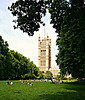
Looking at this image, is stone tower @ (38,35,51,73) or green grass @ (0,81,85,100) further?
stone tower @ (38,35,51,73)

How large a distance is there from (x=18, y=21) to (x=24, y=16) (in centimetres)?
46

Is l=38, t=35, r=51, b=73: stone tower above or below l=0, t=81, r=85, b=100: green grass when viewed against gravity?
above

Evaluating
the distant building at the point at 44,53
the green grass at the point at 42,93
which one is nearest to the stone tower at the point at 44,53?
the distant building at the point at 44,53

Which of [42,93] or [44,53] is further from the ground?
[44,53]

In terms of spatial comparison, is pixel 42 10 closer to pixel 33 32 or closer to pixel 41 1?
pixel 41 1

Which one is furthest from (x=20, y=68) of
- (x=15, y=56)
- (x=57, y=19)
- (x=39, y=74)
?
(x=57, y=19)

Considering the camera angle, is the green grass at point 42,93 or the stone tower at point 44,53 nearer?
the green grass at point 42,93

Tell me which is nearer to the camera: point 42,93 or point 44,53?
point 42,93

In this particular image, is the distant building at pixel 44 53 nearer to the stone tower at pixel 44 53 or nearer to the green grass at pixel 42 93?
the stone tower at pixel 44 53

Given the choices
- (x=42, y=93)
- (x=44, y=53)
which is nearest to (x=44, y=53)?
(x=44, y=53)

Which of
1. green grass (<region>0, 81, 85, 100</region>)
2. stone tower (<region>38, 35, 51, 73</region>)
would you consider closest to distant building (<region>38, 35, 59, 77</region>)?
stone tower (<region>38, 35, 51, 73</region>)

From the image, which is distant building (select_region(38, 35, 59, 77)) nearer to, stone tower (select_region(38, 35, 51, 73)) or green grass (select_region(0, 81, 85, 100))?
stone tower (select_region(38, 35, 51, 73))

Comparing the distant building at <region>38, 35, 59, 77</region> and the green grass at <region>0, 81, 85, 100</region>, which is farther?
the distant building at <region>38, 35, 59, 77</region>

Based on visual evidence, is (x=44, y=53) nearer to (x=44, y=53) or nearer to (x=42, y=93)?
(x=44, y=53)
